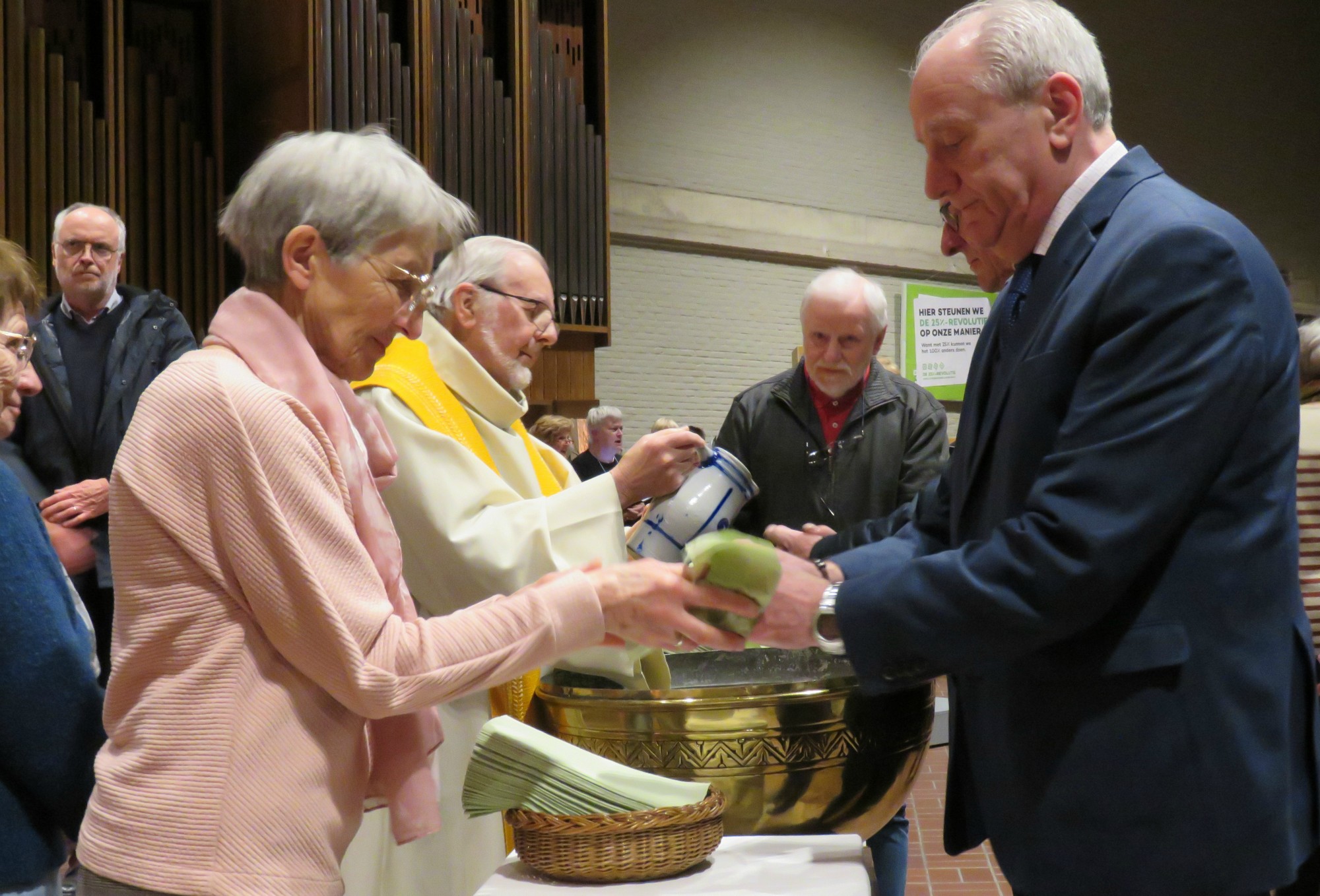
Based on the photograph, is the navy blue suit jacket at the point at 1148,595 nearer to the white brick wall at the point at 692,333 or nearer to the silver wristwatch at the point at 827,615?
the silver wristwatch at the point at 827,615

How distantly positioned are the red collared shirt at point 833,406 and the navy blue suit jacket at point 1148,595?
7.12 ft

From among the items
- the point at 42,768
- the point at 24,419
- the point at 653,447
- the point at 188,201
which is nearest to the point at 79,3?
the point at 188,201

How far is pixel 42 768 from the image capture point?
1551mm

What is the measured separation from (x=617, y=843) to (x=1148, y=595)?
2.25ft

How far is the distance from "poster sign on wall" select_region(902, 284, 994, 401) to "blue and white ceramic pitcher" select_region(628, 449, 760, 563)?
32.4ft

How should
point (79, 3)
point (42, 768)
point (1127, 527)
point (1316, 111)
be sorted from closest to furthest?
1. point (1127, 527)
2. point (42, 768)
3. point (79, 3)
4. point (1316, 111)

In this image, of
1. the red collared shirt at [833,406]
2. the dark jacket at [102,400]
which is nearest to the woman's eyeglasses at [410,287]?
the red collared shirt at [833,406]

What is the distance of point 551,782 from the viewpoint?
1.64 meters

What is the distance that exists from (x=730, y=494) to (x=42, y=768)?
3.96 ft

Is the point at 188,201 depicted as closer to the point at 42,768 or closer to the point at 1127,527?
the point at 42,768

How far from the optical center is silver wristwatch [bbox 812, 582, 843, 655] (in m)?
1.62

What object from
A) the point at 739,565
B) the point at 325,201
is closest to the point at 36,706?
the point at 325,201

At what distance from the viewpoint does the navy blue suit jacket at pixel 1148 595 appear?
4.48 ft

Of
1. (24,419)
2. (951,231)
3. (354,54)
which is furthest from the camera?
(354,54)
